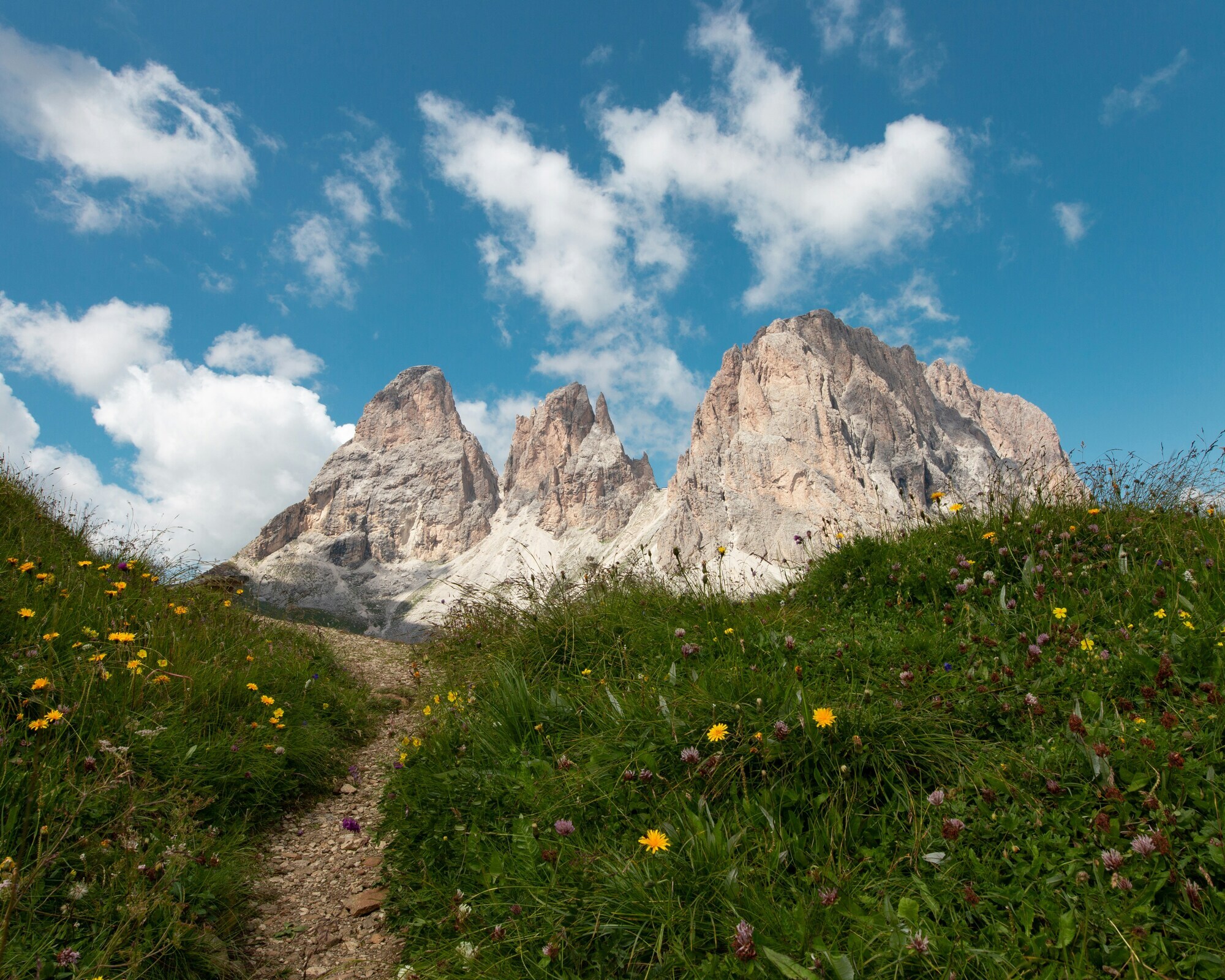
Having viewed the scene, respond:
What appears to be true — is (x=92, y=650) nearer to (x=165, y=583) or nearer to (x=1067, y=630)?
(x=165, y=583)

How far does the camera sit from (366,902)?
3.64 metres

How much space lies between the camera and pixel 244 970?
309 cm

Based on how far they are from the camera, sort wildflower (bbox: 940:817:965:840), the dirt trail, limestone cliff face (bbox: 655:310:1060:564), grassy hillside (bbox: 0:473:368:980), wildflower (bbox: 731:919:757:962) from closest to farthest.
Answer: wildflower (bbox: 731:919:757:962), wildflower (bbox: 940:817:965:840), grassy hillside (bbox: 0:473:368:980), the dirt trail, limestone cliff face (bbox: 655:310:1060:564)

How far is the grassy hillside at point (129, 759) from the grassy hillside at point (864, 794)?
1.14m

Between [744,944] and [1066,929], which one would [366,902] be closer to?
[744,944]

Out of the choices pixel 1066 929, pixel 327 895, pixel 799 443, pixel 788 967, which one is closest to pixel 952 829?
pixel 1066 929

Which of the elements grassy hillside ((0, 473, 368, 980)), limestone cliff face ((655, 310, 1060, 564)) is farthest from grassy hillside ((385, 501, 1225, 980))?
limestone cliff face ((655, 310, 1060, 564))

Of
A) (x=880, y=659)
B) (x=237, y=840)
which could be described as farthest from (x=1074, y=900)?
(x=237, y=840)

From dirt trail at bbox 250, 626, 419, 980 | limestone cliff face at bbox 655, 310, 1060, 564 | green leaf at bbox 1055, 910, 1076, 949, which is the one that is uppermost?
limestone cliff face at bbox 655, 310, 1060, 564

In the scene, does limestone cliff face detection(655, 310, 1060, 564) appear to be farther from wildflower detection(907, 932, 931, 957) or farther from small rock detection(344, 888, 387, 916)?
wildflower detection(907, 932, 931, 957)

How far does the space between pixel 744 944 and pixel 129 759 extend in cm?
411

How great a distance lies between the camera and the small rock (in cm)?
359

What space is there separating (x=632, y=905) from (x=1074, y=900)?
1703 mm

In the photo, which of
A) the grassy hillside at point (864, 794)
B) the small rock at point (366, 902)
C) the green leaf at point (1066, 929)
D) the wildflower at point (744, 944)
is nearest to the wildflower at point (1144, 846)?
the grassy hillside at point (864, 794)
